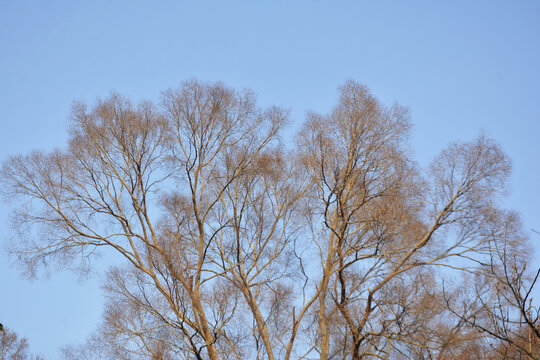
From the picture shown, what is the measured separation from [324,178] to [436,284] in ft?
12.1

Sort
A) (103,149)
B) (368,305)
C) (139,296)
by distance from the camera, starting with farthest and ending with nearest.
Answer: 1. (103,149)
2. (139,296)
3. (368,305)

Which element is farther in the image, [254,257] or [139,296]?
[254,257]

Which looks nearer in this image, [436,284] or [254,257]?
[436,284]

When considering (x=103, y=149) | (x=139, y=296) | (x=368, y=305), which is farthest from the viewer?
(x=103, y=149)

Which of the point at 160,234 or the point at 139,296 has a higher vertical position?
the point at 160,234

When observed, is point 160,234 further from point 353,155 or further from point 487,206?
point 487,206

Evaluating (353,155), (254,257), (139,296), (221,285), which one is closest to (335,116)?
(353,155)

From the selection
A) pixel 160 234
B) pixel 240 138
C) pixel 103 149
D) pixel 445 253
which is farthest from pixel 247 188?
pixel 445 253

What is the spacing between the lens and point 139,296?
14812mm

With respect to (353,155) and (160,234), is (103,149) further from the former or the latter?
(353,155)

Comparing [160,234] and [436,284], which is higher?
[160,234]

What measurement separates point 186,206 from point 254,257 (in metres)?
2.27

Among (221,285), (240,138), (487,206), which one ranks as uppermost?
(240,138)

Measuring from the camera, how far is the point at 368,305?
13898 mm
